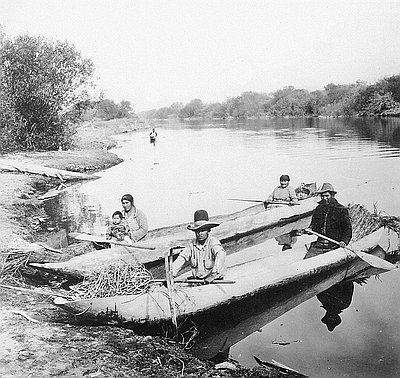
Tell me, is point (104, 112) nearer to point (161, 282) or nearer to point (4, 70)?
point (4, 70)

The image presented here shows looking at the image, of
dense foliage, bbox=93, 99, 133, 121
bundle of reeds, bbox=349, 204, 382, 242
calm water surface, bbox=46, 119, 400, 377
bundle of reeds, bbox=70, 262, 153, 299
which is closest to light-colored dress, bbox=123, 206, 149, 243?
bundle of reeds, bbox=70, 262, 153, 299

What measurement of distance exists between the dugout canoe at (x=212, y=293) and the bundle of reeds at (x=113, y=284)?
12cm

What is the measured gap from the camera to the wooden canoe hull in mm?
3934

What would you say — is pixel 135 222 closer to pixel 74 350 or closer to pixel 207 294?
pixel 207 294

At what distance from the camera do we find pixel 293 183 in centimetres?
1316

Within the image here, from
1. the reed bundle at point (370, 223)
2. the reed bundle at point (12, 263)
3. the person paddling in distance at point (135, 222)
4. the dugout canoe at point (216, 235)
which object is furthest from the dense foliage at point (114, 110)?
the reed bundle at point (12, 263)

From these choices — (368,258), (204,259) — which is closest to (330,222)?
(368,258)

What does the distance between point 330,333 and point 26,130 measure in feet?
48.6

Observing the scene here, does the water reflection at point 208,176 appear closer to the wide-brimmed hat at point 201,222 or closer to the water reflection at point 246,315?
the water reflection at point 246,315

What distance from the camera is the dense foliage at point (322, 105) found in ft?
116

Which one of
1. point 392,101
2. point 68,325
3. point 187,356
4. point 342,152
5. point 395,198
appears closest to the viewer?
point 187,356

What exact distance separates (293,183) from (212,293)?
929cm

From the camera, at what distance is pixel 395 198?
10.5m

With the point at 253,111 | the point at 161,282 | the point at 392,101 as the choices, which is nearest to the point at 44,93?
the point at 161,282
